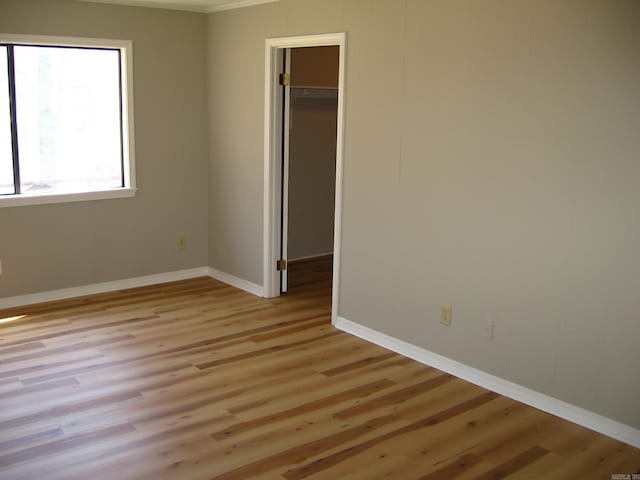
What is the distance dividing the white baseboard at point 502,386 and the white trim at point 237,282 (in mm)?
1045

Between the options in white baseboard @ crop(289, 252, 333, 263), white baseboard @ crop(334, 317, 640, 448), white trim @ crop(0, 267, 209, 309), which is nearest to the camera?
white baseboard @ crop(334, 317, 640, 448)

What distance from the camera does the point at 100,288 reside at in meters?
5.79

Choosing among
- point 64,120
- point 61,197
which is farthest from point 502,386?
point 64,120

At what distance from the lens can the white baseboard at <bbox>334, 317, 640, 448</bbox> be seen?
3.46 metres

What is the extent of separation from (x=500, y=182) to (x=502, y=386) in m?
1.19

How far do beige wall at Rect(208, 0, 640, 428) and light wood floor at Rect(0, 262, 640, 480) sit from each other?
1.10 feet

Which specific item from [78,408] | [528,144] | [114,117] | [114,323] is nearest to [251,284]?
[114,323]

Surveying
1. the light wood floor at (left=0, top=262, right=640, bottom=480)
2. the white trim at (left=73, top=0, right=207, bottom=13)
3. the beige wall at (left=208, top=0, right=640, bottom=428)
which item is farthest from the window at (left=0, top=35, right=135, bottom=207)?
the beige wall at (left=208, top=0, right=640, bottom=428)

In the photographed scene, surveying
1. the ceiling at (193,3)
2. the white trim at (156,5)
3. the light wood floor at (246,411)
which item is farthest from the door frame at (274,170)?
the white trim at (156,5)

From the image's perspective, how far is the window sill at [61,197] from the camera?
5.21m

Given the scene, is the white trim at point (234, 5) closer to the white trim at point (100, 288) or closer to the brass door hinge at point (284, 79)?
the brass door hinge at point (284, 79)

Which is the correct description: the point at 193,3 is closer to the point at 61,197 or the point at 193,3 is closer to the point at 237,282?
the point at 61,197

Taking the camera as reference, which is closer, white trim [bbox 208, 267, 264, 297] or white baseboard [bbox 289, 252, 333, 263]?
white trim [bbox 208, 267, 264, 297]

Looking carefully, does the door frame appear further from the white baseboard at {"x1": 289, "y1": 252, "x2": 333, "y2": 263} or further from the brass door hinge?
the white baseboard at {"x1": 289, "y1": 252, "x2": 333, "y2": 263}
